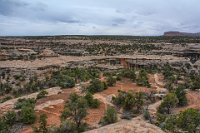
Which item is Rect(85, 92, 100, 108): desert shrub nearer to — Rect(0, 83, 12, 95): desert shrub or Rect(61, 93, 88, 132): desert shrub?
Rect(61, 93, 88, 132): desert shrub

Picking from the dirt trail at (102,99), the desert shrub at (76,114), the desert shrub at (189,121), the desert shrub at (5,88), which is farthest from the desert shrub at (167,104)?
the desert shrub at (5,88)

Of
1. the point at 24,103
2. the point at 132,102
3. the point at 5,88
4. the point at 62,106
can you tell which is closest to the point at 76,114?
the point at 62,106

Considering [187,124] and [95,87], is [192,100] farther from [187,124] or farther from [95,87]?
[187,124]

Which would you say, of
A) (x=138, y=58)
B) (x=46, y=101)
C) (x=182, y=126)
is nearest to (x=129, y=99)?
(x=46, y=101)

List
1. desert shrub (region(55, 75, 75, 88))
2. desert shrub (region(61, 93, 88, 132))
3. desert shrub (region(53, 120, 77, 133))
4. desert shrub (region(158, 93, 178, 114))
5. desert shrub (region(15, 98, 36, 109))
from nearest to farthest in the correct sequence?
desert shrub (region(53, 120, 77, 133)) < desert shrub (region(61, 93, 88, 132)) < desert shrub (region(158, 93, 178, 114)) < desert shrub (region(15, 98, 36, 109)) < desert shrub (region(55, 75, 75, 88))

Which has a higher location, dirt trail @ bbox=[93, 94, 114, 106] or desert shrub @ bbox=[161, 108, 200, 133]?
desert shrub @ bbox=[161, 108, 200, 133]

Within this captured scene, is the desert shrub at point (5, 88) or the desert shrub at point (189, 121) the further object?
the desert shrub at point (5, 88)

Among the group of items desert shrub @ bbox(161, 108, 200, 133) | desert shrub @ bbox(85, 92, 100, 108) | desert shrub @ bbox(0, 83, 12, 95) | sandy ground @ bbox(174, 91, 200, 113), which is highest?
desert shrub @ bbox(161, 108, 200, 133)

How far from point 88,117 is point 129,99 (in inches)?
215

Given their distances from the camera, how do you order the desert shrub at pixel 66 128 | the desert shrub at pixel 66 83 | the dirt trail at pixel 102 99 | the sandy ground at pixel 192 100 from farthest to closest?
1. the desert shrub at pixel 66 83
2. the dirt trail at pixel 102 99
3. the sandy ground at pixel 192 100
4. the desert shrub at pixel 66 128

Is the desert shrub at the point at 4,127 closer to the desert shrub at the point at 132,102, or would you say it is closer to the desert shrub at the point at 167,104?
the desert shrub at the point at 132,102

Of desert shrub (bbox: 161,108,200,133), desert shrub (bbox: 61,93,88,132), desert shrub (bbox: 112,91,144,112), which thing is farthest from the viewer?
desert shrub (bbox: 112,91,144,112)

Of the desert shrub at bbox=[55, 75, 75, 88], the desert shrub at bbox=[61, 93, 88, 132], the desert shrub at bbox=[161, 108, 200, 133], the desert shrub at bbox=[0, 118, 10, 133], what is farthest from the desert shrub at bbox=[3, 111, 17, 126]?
the desert shrub at bbox=[55, 75, 75, 88]

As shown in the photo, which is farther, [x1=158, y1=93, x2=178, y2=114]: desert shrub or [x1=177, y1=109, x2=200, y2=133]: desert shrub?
[x1=158, y1=93, x2=178, y2=114]: desert shrub
